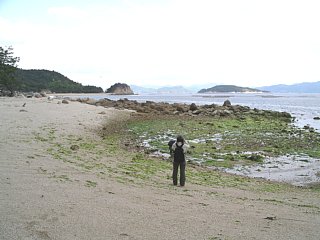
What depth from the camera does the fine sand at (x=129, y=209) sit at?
202 inches

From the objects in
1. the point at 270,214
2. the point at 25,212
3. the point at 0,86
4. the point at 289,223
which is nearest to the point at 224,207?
the point at 270,214

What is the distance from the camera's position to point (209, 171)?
1264 cm

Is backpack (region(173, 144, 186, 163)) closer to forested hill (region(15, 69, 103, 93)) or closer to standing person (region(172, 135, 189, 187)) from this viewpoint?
standing person (region(172, 135, 189, 187))

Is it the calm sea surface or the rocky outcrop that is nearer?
the calm sea surface

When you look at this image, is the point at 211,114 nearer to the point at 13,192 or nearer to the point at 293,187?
the point at 293,187

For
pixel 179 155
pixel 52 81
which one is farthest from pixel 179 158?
pixel 52 81

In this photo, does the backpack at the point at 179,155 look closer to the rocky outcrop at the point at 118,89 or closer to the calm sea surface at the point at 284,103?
the calm sea surface at the point at 284,103

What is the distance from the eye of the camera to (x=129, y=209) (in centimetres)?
627

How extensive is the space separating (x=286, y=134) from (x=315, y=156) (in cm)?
769

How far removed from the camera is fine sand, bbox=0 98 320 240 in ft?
16.8

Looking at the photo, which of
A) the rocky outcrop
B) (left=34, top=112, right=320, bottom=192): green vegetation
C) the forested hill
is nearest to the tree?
(left=34, top=112, right=320, bottom=192): green vegetation

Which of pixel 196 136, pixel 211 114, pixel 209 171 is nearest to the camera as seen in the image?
pixel 209 171

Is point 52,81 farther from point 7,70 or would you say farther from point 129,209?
point 129,209

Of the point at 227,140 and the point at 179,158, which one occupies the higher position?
the point at 179,158
